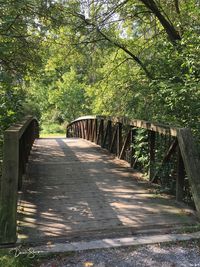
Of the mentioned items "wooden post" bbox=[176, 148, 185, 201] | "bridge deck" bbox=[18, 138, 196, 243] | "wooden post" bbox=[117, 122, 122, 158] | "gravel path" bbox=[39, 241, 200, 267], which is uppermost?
"wooden post" bbox=[117, 122, 122, 158]

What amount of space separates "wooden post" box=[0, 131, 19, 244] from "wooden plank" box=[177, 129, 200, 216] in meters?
1.91

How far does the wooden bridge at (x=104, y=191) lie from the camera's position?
354cm

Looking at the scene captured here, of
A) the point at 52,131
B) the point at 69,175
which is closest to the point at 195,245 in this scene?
the point at 69,175

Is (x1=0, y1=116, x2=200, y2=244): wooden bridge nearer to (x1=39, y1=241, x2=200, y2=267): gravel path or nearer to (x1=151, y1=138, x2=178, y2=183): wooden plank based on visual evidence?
(x1=151, y1=138, x2=178, y2=183): wooden plank

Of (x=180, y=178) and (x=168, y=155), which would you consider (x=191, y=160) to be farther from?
(x=168, y=155)

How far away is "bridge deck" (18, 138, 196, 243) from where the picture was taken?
3670mm

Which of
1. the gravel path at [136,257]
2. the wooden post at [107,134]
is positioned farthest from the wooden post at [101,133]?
the gravel path at [136,257]

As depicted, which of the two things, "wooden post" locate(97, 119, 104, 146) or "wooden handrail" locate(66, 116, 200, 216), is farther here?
"wooden post" locate(97, 119, 104, 146)

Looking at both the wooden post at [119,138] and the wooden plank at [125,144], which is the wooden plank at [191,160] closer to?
the wooden plank at [125,144]

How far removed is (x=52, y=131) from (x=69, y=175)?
24774mm

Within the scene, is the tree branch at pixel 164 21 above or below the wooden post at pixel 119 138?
above

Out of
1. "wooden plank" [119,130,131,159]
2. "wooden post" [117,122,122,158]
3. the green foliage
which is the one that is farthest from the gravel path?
"wooden post" [117,122,122,158]

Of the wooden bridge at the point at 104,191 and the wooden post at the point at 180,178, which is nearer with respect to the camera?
the wooden bridge at the point at 104,191

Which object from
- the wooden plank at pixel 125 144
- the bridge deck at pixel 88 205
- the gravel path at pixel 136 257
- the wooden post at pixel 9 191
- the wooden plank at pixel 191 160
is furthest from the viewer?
the wooden plank at pixel 125 144
